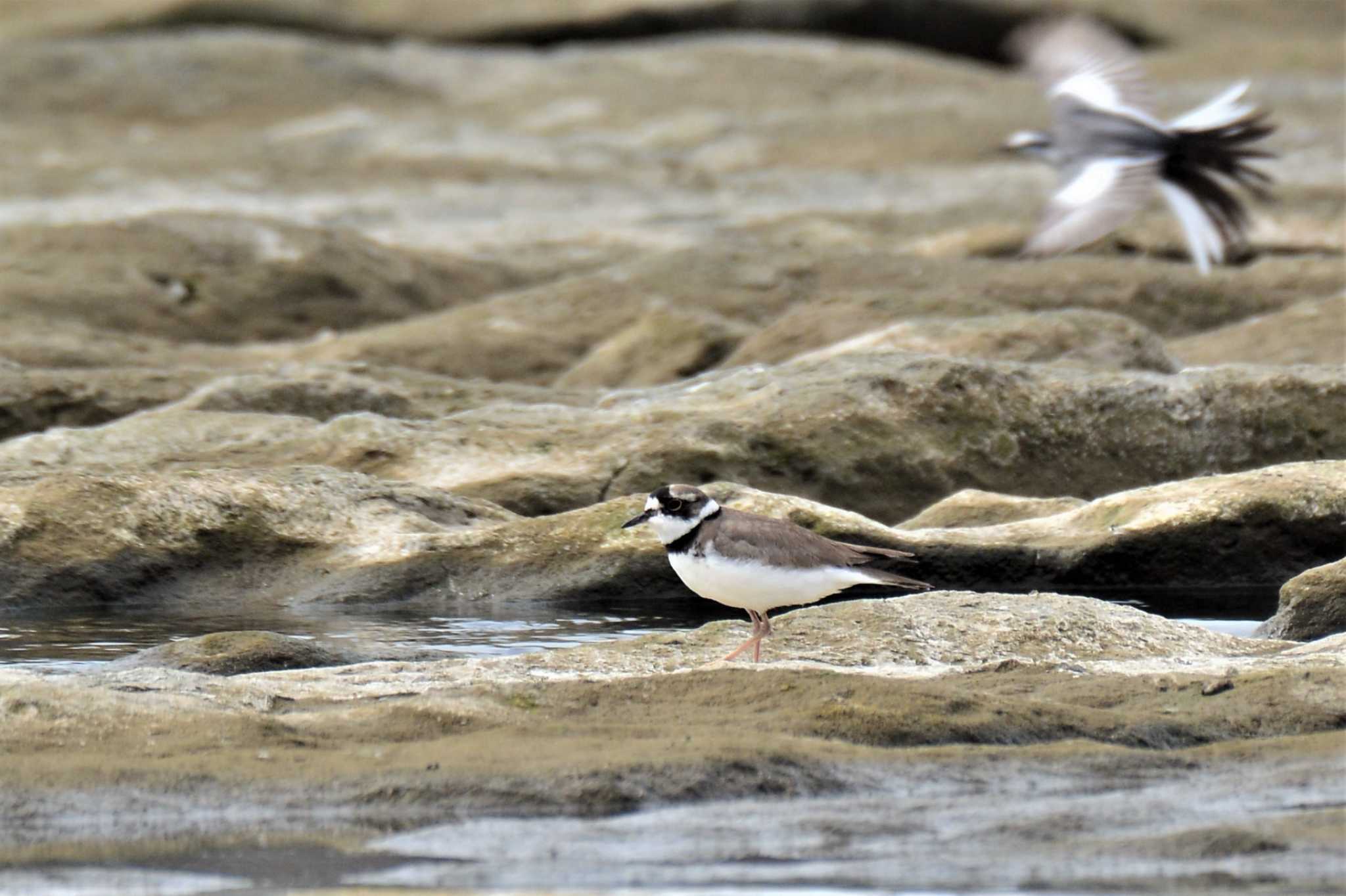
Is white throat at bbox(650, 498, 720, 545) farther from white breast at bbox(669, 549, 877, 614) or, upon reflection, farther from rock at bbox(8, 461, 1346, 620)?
rock at bbox(8, 461, 1346, 620)

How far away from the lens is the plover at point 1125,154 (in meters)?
10.7

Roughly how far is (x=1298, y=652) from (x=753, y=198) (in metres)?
27.9

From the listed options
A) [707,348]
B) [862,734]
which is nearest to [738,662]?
[862,734]

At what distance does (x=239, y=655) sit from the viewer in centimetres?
908

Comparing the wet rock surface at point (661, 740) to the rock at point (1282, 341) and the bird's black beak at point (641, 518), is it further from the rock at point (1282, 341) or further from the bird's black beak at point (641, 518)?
the rock at point (1282, 341)

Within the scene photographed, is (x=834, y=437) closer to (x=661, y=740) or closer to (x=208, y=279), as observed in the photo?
(x=661, y=740)

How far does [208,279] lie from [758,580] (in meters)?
17.1

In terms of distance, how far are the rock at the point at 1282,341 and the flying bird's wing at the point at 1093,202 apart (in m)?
7.00

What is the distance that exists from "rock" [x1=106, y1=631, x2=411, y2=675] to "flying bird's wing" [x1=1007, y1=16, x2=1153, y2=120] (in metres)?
5.68

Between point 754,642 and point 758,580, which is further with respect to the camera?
point 754,642

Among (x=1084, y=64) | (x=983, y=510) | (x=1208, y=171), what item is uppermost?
(x=1084, y=64)

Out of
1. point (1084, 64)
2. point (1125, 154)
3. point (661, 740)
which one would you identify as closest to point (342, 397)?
point (1084, 64)

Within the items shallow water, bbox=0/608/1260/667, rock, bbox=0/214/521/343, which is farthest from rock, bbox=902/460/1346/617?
rock, bbox=0/214/521/343

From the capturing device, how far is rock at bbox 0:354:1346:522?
45.3ft
